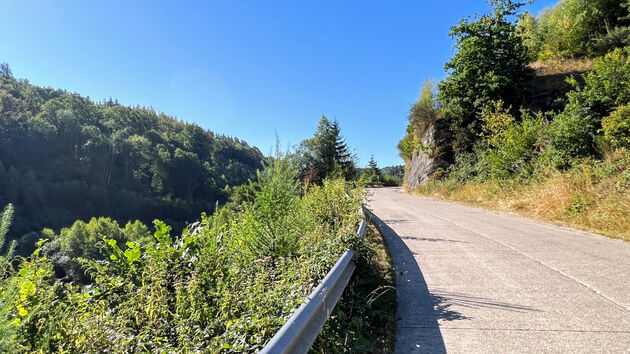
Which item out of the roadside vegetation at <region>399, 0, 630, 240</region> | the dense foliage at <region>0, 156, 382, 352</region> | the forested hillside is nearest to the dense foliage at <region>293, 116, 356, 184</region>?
the roadside vegetation at <region>399, 0, 630, 240</region>

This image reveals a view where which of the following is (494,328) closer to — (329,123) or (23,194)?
(329,123)

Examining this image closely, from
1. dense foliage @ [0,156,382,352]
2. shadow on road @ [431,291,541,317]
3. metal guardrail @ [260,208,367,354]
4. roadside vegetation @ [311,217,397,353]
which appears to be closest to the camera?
metal guardrail @ [260,208,367,354]

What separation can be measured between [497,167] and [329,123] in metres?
10.9

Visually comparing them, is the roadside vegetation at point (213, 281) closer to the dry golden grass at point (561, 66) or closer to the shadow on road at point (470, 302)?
the shadow on road at point (470, 302)

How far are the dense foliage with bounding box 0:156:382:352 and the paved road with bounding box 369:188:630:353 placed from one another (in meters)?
0.83

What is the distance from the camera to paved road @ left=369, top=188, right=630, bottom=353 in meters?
2.61

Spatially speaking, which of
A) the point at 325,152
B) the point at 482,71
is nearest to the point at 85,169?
the point at 325,152

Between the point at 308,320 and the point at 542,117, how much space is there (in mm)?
16048

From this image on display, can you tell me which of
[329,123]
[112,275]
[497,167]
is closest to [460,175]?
[497,167]

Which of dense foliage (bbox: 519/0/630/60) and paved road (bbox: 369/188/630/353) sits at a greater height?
dense foliage (bbox: 519/0/630/60)

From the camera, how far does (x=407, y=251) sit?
594 centimetres

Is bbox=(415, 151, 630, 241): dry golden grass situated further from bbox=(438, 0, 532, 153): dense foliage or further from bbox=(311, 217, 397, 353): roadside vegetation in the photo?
bbox=(438, 0, 532, 153): dense foliage

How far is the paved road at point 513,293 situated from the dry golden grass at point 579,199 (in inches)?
39.8

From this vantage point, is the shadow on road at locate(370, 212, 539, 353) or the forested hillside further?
the forested hillside
